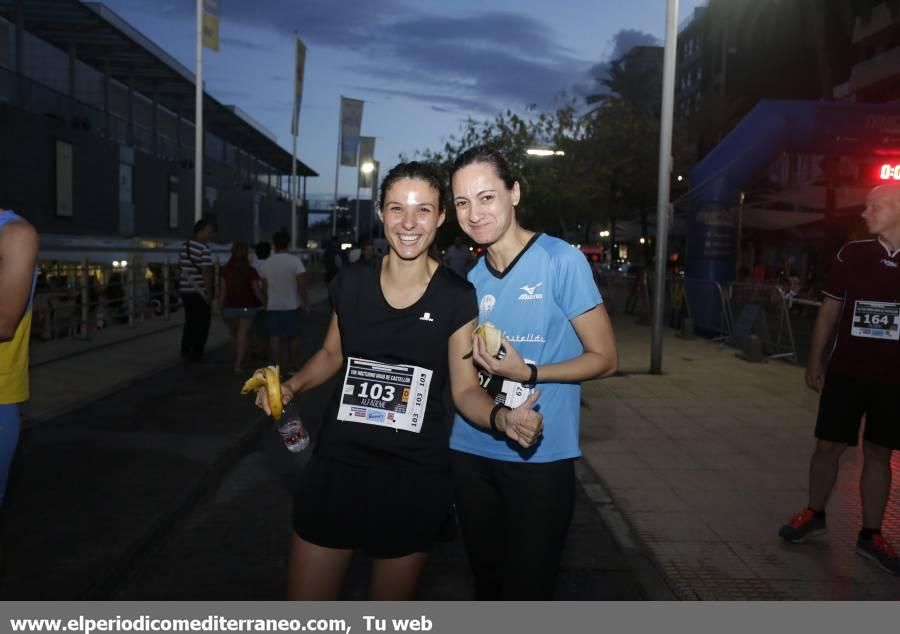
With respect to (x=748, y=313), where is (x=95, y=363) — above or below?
below

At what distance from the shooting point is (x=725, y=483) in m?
6.83

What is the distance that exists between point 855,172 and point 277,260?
1092cm

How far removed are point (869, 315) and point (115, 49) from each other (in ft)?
105

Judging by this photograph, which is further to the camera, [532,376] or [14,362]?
[14,362]

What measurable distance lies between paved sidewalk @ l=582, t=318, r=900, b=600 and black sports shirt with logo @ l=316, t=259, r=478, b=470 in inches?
92.1

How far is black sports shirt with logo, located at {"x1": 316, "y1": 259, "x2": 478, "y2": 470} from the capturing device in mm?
2811

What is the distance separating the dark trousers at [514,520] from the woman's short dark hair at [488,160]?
100 cm

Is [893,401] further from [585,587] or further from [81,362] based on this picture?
[81,362]

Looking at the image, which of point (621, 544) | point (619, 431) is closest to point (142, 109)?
point (619, 431)

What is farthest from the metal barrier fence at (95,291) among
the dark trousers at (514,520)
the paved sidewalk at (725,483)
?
the dark trousers at (514,520)

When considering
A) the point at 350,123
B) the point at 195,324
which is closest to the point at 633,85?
the point at 350,123

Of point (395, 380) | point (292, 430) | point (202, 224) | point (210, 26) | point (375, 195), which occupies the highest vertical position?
point (210, 26)

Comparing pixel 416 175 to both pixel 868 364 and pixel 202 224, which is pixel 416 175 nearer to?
pixel 868 364

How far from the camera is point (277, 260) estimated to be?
37.3 feet
